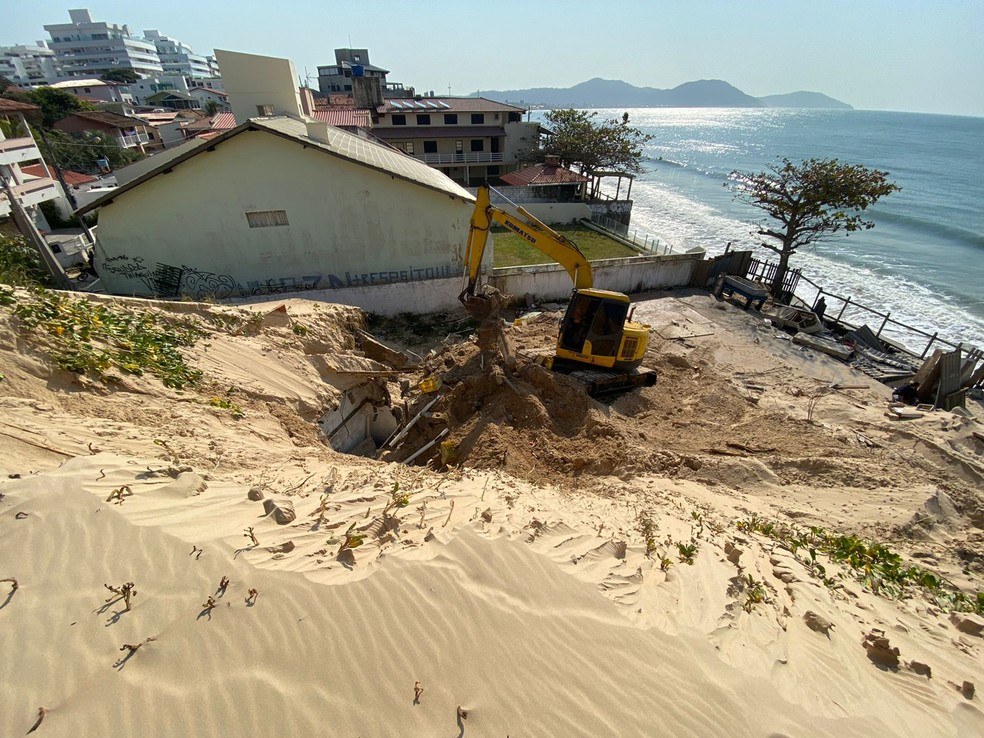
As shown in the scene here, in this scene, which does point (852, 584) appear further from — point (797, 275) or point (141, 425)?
point (797, 275)

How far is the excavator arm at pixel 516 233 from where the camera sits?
10469mm

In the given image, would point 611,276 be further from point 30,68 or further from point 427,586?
point 30,68

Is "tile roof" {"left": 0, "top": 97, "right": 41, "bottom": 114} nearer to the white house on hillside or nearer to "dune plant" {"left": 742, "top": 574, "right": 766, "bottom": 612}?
the white house on hillside

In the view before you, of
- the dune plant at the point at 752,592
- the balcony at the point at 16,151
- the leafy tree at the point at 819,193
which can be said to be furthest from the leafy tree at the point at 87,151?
the dune plant at the point at 752,592

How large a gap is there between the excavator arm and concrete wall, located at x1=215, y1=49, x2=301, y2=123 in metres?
19.0

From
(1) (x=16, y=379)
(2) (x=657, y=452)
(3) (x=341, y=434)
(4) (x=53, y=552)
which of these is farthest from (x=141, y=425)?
(2) (x=657, y=452)

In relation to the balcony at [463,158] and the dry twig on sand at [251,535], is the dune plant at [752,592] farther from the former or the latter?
the balcony at [463,158]

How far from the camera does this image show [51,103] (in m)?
45.1

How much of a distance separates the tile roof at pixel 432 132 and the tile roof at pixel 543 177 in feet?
24.8

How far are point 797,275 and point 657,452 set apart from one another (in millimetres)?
16144

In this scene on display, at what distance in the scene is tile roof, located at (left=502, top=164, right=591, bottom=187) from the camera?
1287 inches

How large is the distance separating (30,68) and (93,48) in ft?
44.3

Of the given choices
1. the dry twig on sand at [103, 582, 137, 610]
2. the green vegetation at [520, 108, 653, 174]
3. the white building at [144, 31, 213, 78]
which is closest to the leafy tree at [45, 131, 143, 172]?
the green vegetation at [520, 108, 653, 174]

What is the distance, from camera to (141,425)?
5781 millimetres
